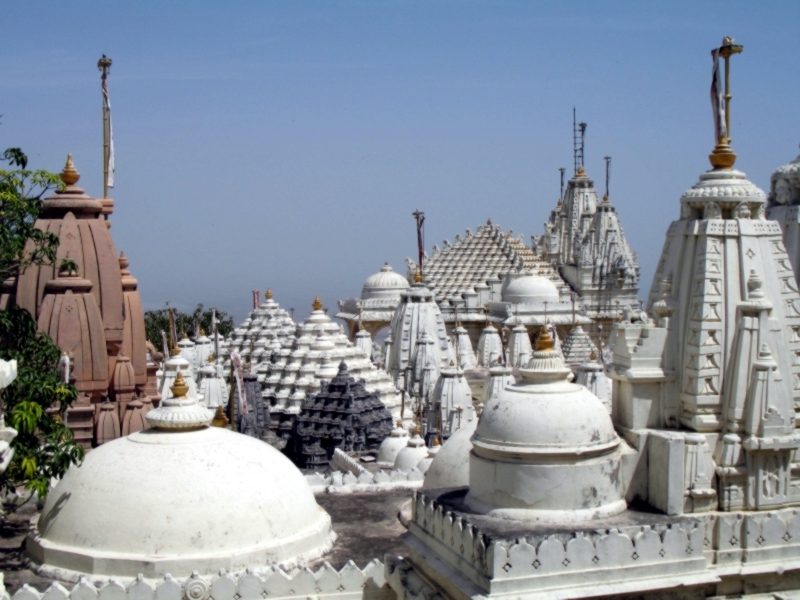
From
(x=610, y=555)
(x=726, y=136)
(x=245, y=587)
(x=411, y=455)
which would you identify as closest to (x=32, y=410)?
(x=245, y=587)

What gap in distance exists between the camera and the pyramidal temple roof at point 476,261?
2677 inches

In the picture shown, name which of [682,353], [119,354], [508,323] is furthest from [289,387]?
[682,353]

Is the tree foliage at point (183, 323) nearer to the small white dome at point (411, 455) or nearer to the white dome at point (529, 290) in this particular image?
the white dome at point (529, 290)

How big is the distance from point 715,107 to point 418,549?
7.98 meters

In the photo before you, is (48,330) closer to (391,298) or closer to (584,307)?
(391,298)

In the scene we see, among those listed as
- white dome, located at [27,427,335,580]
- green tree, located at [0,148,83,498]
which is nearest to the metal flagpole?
green tree, located at [0,148,83,498]

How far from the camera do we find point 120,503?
660 inches

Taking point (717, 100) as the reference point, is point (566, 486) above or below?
below

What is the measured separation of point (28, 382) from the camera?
17.3 meters

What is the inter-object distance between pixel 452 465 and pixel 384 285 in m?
45.0

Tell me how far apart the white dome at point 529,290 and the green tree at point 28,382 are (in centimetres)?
4152

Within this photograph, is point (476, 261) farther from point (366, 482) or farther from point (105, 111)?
point (366, 482)

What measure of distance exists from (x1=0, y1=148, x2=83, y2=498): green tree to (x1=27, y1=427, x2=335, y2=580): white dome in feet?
2.25

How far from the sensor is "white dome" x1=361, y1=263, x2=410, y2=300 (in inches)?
2516
